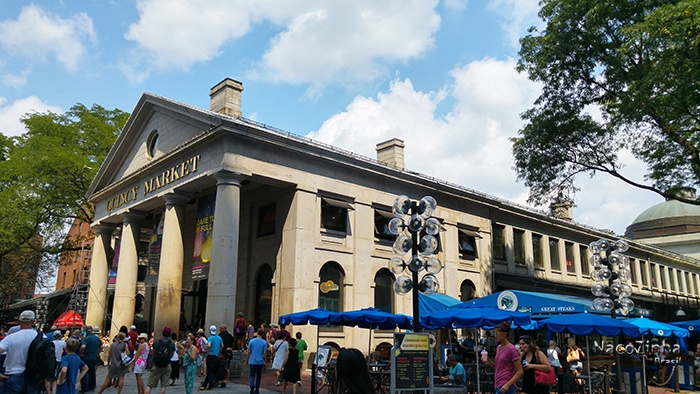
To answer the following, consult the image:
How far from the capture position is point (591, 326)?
47.5 ft

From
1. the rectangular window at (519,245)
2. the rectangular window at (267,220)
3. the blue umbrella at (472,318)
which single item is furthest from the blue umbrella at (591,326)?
the rectangular window at (519,245)

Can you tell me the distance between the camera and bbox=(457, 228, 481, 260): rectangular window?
3205 centimetres

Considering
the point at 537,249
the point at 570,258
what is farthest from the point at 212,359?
the point at 570,258

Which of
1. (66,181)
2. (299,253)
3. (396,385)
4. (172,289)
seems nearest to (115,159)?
(66,181)

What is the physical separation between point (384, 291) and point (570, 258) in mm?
21866

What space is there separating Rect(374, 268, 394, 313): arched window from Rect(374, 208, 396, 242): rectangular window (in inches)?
62.9

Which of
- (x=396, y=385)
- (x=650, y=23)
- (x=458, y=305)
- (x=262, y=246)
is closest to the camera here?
(x=396, y=385)

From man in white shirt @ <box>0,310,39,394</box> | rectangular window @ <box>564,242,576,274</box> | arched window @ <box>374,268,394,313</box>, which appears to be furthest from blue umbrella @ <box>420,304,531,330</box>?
rectangular window @ <box>564,242,576,274</box>

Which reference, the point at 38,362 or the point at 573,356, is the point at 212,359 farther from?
the point at 573,356

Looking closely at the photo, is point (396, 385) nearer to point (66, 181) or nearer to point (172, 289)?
point (172, 289)

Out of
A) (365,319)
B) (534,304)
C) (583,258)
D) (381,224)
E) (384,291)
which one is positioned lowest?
(365,319)

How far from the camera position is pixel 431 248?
40.8 ft

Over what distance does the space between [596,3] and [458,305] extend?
12.4 m

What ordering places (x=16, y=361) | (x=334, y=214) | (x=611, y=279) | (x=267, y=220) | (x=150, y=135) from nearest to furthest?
(x=16, y=361) < (x=611, y=279) < (x=334, y=214) < (x=267, y=220) < (x=150, y=135)
